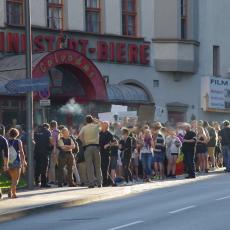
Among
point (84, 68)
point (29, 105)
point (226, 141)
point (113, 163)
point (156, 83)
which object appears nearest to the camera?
point (29, 105)

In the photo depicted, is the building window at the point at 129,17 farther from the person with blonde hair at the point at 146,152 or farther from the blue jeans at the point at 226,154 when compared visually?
the person with blonde hair at the point at 146,152

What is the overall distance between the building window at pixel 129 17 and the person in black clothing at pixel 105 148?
14.1 meters

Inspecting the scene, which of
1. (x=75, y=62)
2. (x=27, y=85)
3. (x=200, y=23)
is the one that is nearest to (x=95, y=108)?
(x=75, y=62)

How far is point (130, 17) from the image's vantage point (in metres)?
38.4

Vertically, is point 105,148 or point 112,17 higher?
point 112,17

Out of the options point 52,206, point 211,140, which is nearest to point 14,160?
point 52,206

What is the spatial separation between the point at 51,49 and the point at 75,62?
2.01 m

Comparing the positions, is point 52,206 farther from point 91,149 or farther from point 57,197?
point 91,149

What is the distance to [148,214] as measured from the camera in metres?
16.8

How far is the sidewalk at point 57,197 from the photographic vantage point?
1791cm

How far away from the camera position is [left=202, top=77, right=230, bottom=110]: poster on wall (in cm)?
4069

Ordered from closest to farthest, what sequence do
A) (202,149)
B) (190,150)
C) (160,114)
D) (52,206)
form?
(52,206)
(190,150)
(202,149)
(160,114)

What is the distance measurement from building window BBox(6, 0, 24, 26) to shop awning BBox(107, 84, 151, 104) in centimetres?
449

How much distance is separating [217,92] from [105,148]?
17913 millimetres
